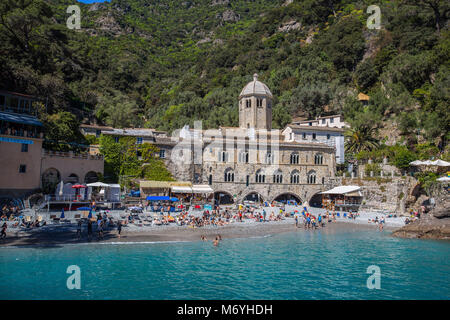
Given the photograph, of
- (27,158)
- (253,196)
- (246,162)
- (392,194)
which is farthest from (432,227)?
(27,158)

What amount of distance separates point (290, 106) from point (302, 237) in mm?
37657

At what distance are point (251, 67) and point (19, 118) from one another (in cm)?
6223

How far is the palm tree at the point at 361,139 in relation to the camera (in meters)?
42.8

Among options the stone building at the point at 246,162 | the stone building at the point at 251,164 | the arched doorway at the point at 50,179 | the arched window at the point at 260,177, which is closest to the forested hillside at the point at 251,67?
the arched doorway at the point at 50,179

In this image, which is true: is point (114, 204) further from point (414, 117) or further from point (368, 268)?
point (414, 117)

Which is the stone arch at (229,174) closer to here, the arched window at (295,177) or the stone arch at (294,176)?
the stone arch at (294,176)

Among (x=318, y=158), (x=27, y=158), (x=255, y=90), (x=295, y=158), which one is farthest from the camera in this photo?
(x=255, y=90)

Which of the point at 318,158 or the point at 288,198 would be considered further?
the point at 318,158

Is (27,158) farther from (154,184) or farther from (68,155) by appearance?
(154,184)

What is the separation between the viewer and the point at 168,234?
79.7 feet

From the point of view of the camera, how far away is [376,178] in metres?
36.9

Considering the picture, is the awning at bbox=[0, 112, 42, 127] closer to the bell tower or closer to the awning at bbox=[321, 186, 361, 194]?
the bell tower

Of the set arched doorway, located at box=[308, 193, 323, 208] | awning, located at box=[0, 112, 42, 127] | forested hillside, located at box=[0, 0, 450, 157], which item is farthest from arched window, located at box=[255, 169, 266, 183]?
awning, located at box=[0, 112, 42, 127]

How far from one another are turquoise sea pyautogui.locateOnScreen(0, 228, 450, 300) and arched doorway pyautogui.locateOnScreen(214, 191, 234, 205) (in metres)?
14.6
